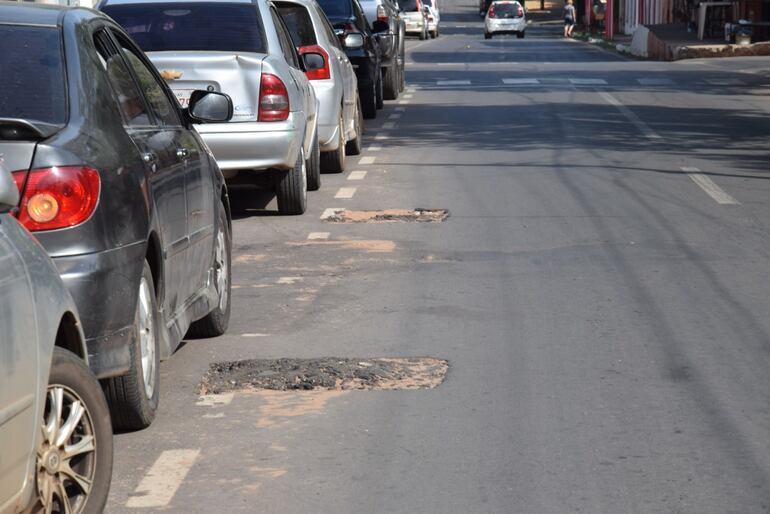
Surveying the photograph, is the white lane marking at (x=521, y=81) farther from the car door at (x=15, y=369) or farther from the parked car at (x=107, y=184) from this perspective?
the car door at (x=15, y=369)

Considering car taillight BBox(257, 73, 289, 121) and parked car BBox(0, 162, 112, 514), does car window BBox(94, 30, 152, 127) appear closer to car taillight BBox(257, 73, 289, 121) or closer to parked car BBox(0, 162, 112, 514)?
parked car BBox(0, 162, 112, 514)

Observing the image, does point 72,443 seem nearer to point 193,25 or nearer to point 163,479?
point 163,479

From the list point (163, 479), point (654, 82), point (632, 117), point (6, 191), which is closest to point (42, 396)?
point (6, 191)

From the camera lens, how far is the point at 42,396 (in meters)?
4.14

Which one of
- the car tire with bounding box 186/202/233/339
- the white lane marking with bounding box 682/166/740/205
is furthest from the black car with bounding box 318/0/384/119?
the car tire with bounding box 186/202/233/339

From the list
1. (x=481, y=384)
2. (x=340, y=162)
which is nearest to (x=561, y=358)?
(x=481, y=384)

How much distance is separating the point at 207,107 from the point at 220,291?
0.92 m

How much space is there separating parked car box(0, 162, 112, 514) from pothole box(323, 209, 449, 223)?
7.57m

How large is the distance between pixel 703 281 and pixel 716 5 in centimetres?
4192

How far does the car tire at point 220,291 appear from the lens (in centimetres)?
777

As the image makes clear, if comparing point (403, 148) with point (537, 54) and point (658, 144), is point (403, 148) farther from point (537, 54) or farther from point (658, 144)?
point (537, 54)

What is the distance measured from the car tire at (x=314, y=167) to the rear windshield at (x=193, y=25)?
1.86 metres

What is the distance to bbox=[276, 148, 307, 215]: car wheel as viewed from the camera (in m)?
12.3

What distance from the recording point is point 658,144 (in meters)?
17.9
